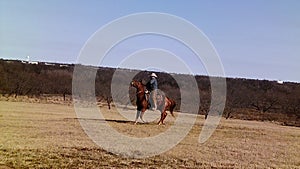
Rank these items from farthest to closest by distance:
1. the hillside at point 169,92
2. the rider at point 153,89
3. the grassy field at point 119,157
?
1. the hillside at point 169,92
2. the rider at point 153,89
3. the grassy field at point 119,157

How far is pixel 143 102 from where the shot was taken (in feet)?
84.9

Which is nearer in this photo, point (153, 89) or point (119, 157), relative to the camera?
point (119, 157)

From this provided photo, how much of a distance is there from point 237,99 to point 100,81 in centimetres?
1916

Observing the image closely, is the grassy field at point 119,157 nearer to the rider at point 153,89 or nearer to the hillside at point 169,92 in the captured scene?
the rider at point 153,89

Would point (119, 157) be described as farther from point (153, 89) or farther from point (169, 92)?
point (169, 92)

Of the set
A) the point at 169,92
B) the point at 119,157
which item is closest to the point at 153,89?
the point at 119,157

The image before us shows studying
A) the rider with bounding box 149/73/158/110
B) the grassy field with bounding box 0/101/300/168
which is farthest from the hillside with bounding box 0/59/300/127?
Answer: the grassy field with bounding box 0/101/300/168

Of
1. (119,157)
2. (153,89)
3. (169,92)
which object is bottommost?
(119,157)

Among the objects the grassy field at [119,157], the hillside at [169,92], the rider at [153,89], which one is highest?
the hillside at [169,92]

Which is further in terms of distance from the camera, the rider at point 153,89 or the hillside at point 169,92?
the hillside at point 169,92

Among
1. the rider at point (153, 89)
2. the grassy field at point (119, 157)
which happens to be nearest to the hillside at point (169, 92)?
the rider at point (153, 89)

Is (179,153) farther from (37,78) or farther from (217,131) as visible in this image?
(37,78)

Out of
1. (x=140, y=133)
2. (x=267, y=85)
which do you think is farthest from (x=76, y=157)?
(x=267, y=85)

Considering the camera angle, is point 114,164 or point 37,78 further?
point 37,78
